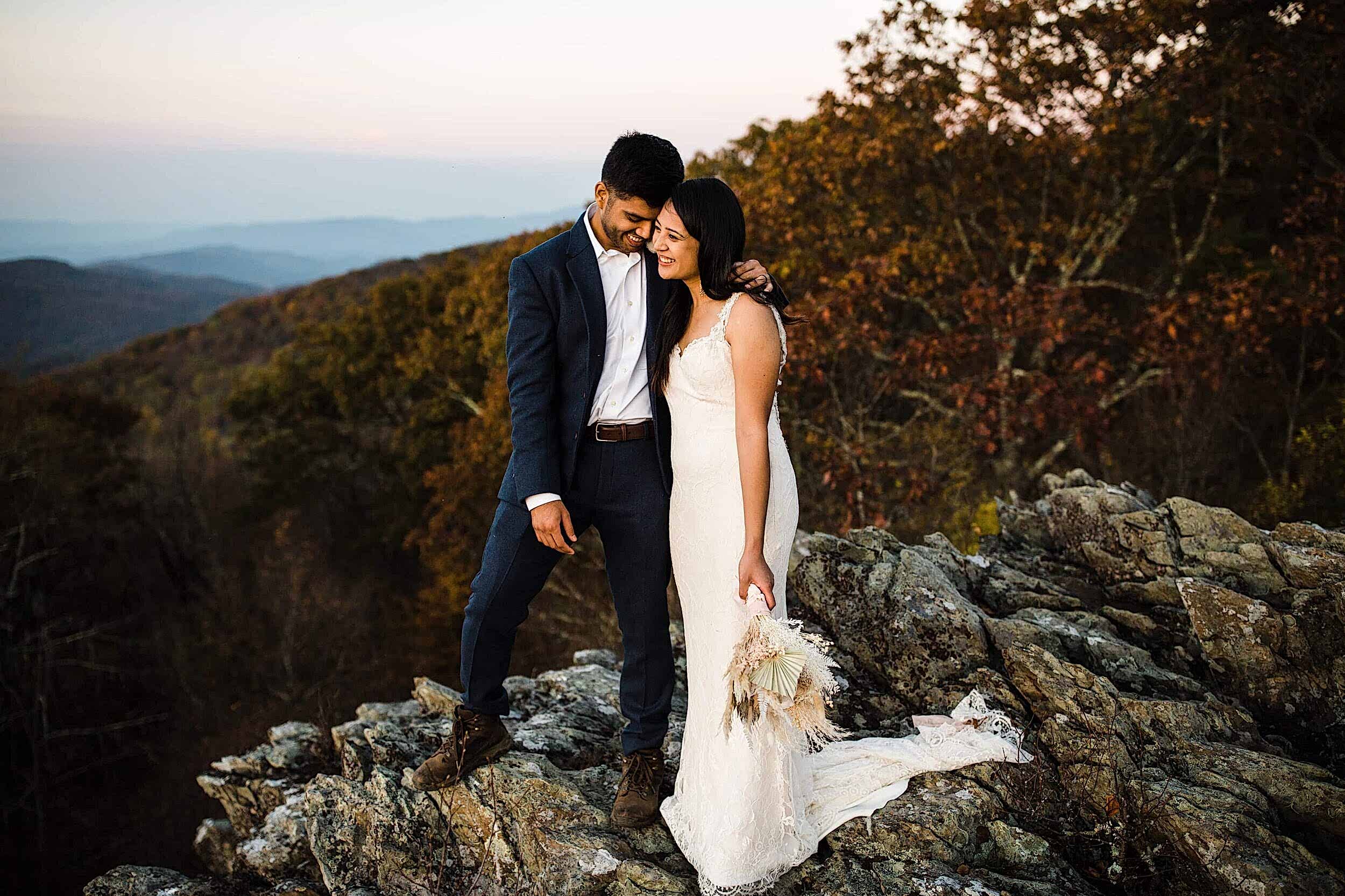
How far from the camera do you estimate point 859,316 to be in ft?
37.5

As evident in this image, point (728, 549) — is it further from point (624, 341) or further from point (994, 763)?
point (994, 763)

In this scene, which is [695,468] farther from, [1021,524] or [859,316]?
[859,316]

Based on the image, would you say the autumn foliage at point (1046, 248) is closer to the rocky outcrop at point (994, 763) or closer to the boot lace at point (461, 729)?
the rocky outcrop at point (994, 763)

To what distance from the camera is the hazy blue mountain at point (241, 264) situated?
223 feet

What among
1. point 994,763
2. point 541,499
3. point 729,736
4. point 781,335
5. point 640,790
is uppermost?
point 781,335

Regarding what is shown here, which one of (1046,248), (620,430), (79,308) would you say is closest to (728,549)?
(620,430)

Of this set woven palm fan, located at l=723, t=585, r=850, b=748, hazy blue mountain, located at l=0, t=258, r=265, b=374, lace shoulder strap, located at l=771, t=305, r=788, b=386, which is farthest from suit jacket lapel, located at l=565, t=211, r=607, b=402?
hazy blue mountain, located at l=0, t=258, r=265, b=374

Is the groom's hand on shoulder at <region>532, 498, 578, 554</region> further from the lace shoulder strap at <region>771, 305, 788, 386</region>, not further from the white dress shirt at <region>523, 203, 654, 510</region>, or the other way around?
the lace shoulder strap at <region>771, 305, 788, 386</region>

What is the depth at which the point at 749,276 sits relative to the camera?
122 inches

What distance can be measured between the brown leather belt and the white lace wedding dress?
0.49 ft

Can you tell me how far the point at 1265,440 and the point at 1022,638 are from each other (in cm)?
1204

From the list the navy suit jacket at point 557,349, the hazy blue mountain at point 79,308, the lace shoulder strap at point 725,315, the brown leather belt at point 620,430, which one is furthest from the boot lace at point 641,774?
the hazy blue mountain at point 79,308

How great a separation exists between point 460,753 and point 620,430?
64.7 inches

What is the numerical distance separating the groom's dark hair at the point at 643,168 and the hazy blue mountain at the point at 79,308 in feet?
77.6
